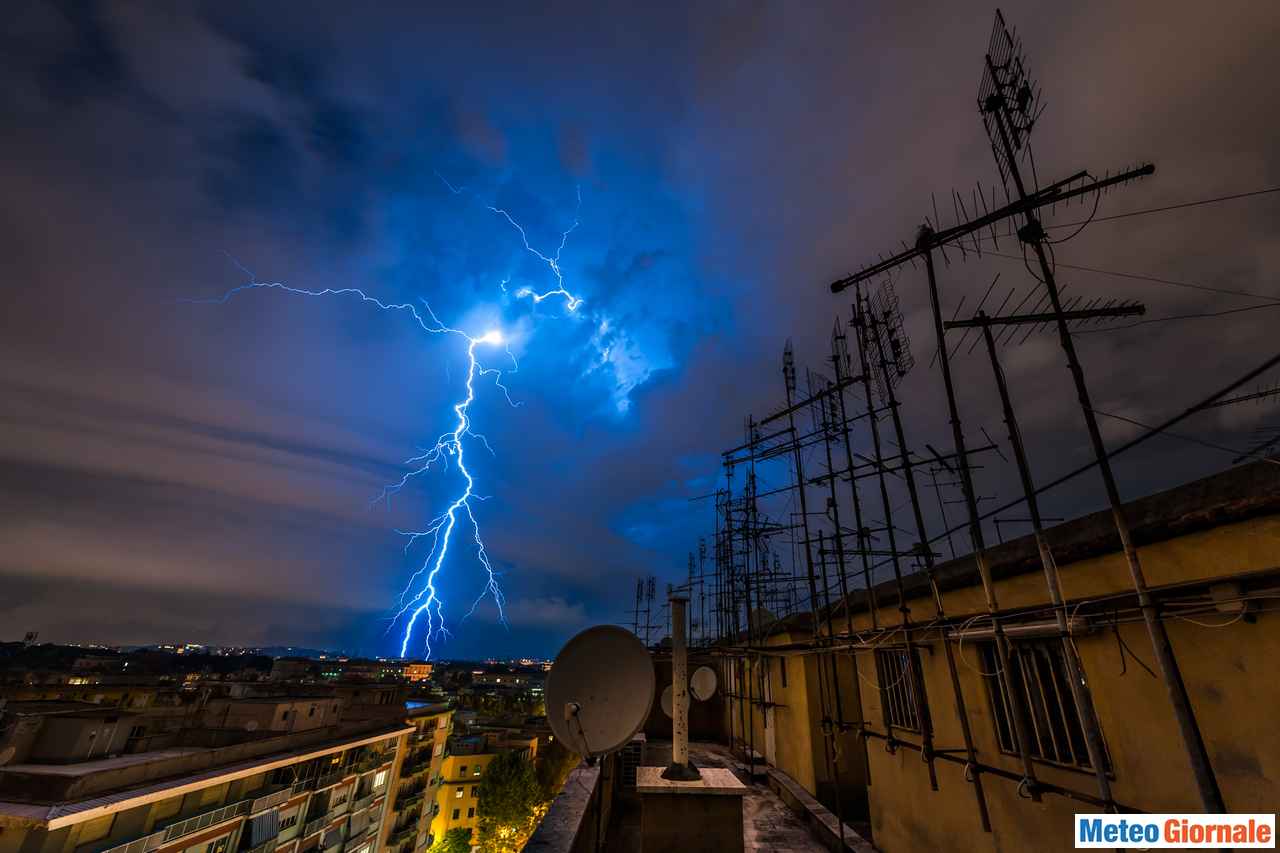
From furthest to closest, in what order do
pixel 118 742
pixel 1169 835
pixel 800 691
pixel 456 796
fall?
pixel 456 796, pixel 118 742, pixel 800 691, pixel 1169 835

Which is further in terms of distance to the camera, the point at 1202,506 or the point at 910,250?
the point at 910,250

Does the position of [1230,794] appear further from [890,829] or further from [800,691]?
[800,691]

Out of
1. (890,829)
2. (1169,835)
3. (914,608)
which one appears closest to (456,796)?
(890,829)

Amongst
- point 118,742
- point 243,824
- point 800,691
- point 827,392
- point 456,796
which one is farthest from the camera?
point 456,796

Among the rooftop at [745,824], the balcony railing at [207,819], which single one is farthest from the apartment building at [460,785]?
the rooftop at [745,824]

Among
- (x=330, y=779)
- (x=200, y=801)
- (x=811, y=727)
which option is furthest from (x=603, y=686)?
(x=330, y=779)

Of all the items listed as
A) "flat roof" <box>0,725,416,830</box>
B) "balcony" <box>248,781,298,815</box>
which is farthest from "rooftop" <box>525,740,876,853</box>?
"balcony" <box>248,781,298,815</box>

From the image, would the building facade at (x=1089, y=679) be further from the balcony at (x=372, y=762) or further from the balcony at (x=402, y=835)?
the balcony at (x=402, y=835)

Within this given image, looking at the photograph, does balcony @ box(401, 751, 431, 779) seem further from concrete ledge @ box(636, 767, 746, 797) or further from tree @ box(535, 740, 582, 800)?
concrete ledge @ box(636, 767, 746, 797)

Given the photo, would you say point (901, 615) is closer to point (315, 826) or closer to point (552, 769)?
point (315, 826)
